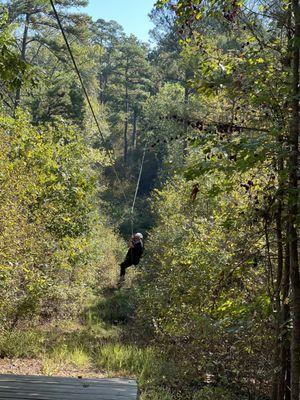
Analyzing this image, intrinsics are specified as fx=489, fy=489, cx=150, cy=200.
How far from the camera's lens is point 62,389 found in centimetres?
437

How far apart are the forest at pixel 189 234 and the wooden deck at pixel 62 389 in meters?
1.04

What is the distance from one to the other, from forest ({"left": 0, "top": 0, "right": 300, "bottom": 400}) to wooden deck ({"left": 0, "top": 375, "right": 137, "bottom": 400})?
1039 mm

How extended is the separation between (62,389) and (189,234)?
663 centimetres

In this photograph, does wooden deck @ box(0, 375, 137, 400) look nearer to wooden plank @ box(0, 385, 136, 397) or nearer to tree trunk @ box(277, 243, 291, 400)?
wooden plank @ box(0, 385, 136, 397)

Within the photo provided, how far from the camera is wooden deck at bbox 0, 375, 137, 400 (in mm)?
4070

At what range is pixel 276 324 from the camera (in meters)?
4.29

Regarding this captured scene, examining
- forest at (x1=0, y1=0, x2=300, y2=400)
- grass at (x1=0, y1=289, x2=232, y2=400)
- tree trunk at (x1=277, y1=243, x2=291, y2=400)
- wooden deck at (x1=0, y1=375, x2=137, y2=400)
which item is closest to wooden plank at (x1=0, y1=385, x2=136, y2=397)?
wooden deck at (x1=0, y1=375, x2=137, y2=400)

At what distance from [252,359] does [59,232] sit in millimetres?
6328

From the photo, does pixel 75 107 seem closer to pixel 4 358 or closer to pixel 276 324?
pixel 4 358

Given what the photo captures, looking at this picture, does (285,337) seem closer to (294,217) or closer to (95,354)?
(294,217)

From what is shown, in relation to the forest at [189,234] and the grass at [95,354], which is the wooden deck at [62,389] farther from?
the grass at [95,354]

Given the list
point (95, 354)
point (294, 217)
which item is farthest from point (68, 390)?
point (95, 354)

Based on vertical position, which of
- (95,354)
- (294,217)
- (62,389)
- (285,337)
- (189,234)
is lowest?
(95,354)

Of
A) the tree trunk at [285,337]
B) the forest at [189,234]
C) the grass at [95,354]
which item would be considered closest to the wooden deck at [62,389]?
the forest at [189,234]
